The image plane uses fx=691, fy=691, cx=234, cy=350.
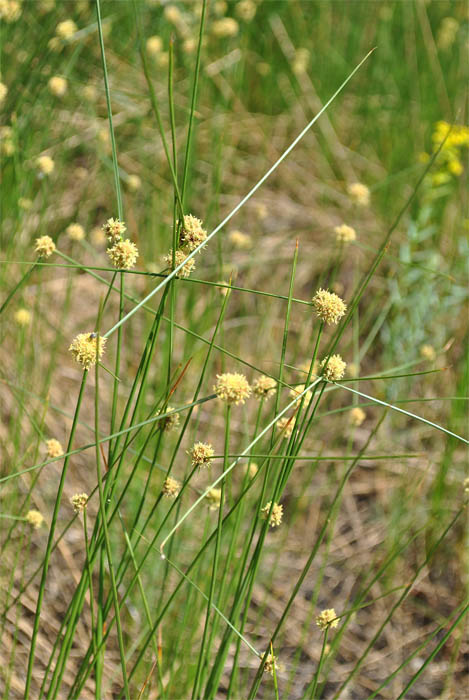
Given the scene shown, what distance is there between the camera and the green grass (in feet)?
4.74

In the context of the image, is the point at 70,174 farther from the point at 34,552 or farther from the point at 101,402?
the point at 34,552

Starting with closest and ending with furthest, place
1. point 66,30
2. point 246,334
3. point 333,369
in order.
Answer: point 333,369
point 66,30
point 246,334

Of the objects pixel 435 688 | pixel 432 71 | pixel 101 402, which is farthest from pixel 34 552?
pixel 432 71

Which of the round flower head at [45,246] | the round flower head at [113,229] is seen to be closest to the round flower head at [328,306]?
the round flower head at [113,229]

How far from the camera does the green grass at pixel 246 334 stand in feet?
4.74

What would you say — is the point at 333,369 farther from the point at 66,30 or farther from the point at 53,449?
the point at 66,30

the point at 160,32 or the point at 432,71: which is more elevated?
the point at 432,71

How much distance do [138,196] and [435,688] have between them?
174 cm

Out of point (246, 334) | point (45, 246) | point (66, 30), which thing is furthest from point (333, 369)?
point (66, 30)

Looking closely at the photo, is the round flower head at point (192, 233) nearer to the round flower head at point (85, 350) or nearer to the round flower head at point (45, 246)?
the round flower head at point (85, 350)

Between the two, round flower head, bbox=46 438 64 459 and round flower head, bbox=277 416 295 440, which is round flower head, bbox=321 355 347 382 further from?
round flower head, bbox=46 438 64 459

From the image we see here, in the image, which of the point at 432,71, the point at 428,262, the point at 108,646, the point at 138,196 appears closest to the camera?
the point at 108,646

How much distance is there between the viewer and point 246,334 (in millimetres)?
2271

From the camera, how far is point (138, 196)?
2.41 metres
